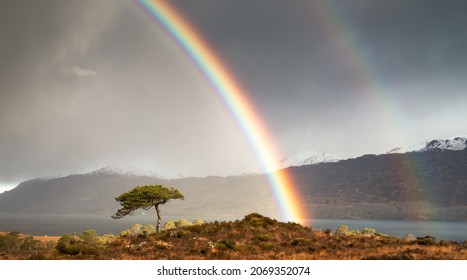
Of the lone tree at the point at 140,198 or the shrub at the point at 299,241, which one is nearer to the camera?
the shrub at the point at 299,241

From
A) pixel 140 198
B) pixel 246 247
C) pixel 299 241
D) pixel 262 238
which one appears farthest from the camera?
pixel 140 198

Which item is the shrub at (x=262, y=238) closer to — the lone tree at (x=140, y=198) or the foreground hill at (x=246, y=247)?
the foreground hill at (x=246, y=247)

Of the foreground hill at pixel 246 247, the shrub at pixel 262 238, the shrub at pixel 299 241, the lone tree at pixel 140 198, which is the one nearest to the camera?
the foreground hill at pixel 246 247

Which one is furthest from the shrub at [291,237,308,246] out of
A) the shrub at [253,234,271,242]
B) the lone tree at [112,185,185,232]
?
the lone tree at [112,185,185,232]

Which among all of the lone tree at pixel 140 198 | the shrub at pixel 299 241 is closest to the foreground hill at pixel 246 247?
the shrub at pixel 299 241

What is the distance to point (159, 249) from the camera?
106 ft

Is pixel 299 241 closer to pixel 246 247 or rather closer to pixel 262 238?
pixel 262 238

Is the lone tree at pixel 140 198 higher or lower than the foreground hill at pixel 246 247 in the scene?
higher

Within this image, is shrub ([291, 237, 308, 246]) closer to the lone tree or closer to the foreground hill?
the foreground hill

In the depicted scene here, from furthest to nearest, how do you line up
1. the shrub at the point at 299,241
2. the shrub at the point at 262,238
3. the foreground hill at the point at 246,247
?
1. the shrub at the point at 262,238
2. the shrub at the point at 299,241
3. the foreground hill at the point at 246,247

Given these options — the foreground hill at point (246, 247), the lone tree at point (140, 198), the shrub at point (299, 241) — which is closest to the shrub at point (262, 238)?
the foreground hill at point (246, 247)

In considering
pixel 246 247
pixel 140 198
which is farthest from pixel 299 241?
pixel 140 198
